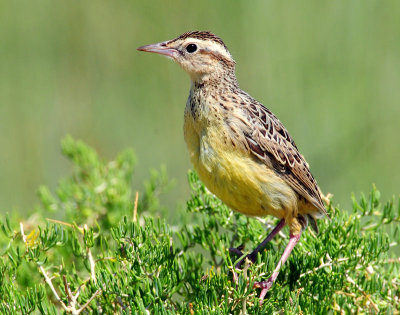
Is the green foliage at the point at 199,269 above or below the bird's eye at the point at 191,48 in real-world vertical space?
below

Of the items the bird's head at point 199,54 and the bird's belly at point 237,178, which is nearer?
the bird's belly at point 237,178

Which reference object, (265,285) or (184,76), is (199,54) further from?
(184,76)

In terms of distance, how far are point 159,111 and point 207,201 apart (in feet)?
7.21

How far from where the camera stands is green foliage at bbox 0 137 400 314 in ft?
11.4

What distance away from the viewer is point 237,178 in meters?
4.28

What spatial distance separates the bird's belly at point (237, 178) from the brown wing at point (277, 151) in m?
0.09

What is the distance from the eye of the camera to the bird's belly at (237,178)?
14.0 feet

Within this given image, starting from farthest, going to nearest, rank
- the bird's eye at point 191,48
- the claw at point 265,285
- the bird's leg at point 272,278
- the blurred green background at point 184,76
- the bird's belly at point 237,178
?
the blurred green background at point 184,76
the bird's eye at point 191,48
the bird's belly at point 237,178
the claw at point 265,285
the bird's leg at point 272,278

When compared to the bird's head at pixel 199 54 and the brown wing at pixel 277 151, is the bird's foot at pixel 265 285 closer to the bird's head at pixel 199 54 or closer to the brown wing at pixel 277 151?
the brown wing at pixel 277 151

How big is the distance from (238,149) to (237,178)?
226 millimetres

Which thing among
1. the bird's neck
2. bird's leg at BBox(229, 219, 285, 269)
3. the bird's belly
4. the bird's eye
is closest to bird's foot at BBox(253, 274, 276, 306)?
bird's leg at BBox(229, 219, 285, 269)

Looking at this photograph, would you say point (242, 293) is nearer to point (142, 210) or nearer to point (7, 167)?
point (142, 210)

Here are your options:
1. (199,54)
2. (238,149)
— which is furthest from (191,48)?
(238,149)

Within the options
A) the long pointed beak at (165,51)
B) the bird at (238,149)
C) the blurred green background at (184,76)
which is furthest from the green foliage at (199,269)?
the blurred green background at (184,76)
